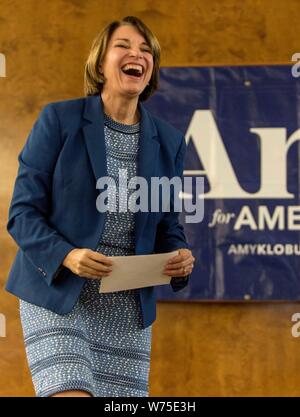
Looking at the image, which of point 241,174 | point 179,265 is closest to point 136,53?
point 179,265

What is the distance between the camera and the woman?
6.16 feet

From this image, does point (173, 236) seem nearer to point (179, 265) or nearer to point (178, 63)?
point (179, 265)

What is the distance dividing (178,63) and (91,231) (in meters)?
1.89

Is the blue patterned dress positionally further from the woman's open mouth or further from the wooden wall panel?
the wooden wall panel

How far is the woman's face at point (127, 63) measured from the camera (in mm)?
2049

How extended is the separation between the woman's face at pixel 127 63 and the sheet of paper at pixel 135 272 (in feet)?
1.45

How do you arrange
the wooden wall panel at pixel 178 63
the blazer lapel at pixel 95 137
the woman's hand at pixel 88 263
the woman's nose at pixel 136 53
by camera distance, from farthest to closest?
the wooden wall panel at pixel 178 63, the woman's nose at pixel 136 53, the blazer lapel at pixel 95 137, the woman's hand at pixel 88 263

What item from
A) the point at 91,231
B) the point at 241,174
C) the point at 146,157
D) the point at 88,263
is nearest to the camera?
the point at 88,263

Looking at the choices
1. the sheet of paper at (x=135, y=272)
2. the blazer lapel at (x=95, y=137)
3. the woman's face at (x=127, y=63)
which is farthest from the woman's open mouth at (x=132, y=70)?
the sheet of paper at (x=135, y=272)

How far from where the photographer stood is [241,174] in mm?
3600

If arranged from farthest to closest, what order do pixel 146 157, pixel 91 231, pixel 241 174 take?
1. pixel 241 174
2. pixel 146 157
3. pixel 91 231

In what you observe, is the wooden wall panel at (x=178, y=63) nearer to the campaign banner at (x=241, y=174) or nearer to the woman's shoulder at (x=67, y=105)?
the campaign banner at (x=241, y=174)

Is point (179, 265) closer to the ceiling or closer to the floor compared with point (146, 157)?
closer to the floor
